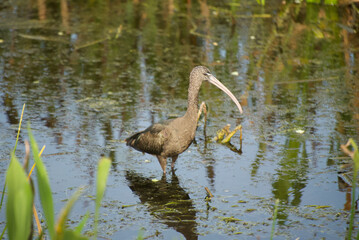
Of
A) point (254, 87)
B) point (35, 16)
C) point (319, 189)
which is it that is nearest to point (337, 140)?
point (319, 189)

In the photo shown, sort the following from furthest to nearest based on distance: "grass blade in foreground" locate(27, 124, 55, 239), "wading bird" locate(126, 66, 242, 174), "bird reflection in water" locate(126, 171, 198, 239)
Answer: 1. "wading bird" locate(126, 66, 242, 174)
2. "bird reflection in water" locate(126, 171, 198, 239)
3. "grass blade in foreground" locate(27, 124, 55, 239)

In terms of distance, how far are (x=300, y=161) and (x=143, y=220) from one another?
190 cm

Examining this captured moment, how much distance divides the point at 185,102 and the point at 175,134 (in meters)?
2.15

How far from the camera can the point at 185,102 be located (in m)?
6.93

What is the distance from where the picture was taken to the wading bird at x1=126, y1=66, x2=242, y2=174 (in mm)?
4809

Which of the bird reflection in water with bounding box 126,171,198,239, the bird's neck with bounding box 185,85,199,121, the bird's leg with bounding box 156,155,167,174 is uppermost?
the bird's neck with bounding box 185,85,199,121

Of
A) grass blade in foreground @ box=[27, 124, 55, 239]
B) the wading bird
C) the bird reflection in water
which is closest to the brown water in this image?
the bird reflection in water

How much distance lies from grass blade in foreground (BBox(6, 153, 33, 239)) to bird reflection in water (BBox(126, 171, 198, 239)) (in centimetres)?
217

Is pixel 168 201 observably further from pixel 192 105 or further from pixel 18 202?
pixel 18 202

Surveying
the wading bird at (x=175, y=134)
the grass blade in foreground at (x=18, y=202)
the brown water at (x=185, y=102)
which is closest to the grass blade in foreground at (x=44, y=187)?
the grass blade in foreground at (x=18, y=202)

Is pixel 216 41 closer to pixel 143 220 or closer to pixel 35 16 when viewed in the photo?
pixel 35 16

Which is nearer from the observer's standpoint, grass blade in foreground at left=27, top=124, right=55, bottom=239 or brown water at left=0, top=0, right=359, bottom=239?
grass blade in foreground at left=27, top=124, right=55, bottom=239

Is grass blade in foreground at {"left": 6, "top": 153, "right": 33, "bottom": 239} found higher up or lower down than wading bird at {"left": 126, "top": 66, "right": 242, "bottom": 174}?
higher up

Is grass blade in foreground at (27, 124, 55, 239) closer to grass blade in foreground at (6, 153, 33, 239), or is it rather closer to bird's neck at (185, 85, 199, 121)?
grass blade in foreground at (6, 153, 33, 239)
